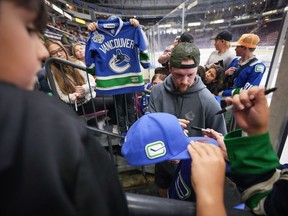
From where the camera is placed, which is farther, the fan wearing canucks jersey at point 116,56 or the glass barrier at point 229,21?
the glass barrier at point 229,21

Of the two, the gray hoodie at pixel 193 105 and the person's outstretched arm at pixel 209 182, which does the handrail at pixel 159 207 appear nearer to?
the person's outstretched arm at pixel 209 182

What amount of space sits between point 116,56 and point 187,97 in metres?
1.27

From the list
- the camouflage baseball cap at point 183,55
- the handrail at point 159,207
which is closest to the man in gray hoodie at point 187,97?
the camouflage baseball cap at point 183,55

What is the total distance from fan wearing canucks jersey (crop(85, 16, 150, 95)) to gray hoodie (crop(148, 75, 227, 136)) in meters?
0.93

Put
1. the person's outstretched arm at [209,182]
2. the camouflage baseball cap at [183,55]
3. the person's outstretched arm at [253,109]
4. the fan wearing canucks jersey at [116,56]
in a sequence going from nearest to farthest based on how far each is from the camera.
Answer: the person's outstretched arm at [209,182] → the person's outstretched arm at [253,109] → the camouflage baseball cap at [183,55] → the fan wearing canucks jersey at [116,56]

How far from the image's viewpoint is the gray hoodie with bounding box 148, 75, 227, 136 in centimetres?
140

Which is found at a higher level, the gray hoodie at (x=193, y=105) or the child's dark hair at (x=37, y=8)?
the child's dark hair at (x=37, y=8)

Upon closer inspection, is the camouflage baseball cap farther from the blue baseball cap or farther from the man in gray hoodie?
the blue baseball cap

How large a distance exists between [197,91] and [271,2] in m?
2.32

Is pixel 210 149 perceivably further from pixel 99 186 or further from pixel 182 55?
pixel 182 55

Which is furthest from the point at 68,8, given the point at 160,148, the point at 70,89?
the point at 160,148

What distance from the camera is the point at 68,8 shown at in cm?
2103

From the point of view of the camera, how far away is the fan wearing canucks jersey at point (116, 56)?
2.29 m

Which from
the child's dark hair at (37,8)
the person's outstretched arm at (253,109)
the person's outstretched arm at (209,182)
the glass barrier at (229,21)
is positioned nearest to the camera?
the child's dark hair at (37,8)
